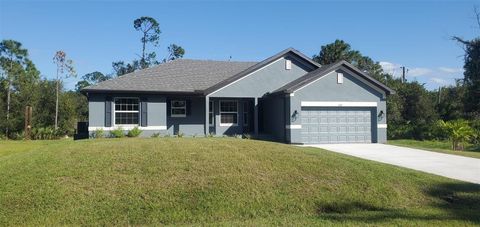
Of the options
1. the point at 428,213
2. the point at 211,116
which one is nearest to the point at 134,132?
the point at 211,116

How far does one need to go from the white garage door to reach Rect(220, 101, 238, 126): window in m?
4.49

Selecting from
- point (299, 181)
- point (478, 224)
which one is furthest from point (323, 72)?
point (478, 224)

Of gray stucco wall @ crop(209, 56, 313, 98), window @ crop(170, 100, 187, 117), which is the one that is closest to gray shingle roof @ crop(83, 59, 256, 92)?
window @ crop(170, 100, 187, 117)

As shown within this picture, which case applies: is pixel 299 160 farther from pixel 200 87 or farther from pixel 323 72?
pixel 200 87

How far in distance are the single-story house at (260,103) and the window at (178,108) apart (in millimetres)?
46

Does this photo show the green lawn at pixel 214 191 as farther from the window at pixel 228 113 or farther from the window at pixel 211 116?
the window at pixel 228 113

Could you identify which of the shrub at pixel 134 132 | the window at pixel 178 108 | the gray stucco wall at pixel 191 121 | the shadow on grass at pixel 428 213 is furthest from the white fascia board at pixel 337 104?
the shadow on grass at pixel 428 213

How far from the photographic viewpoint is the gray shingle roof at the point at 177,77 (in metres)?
22.5

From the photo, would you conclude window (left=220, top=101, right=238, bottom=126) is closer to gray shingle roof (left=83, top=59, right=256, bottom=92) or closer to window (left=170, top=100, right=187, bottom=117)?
gray shingle roof (left=83, top=59, right=256, bottom=92)

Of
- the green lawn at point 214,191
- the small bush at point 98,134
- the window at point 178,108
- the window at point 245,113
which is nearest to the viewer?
the green lawn at point 214,191

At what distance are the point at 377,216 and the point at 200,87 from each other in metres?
17.2

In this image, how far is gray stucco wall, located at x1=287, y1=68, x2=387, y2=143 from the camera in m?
21.4

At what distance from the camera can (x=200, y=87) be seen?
23.8 m

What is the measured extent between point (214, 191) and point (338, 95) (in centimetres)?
1519
